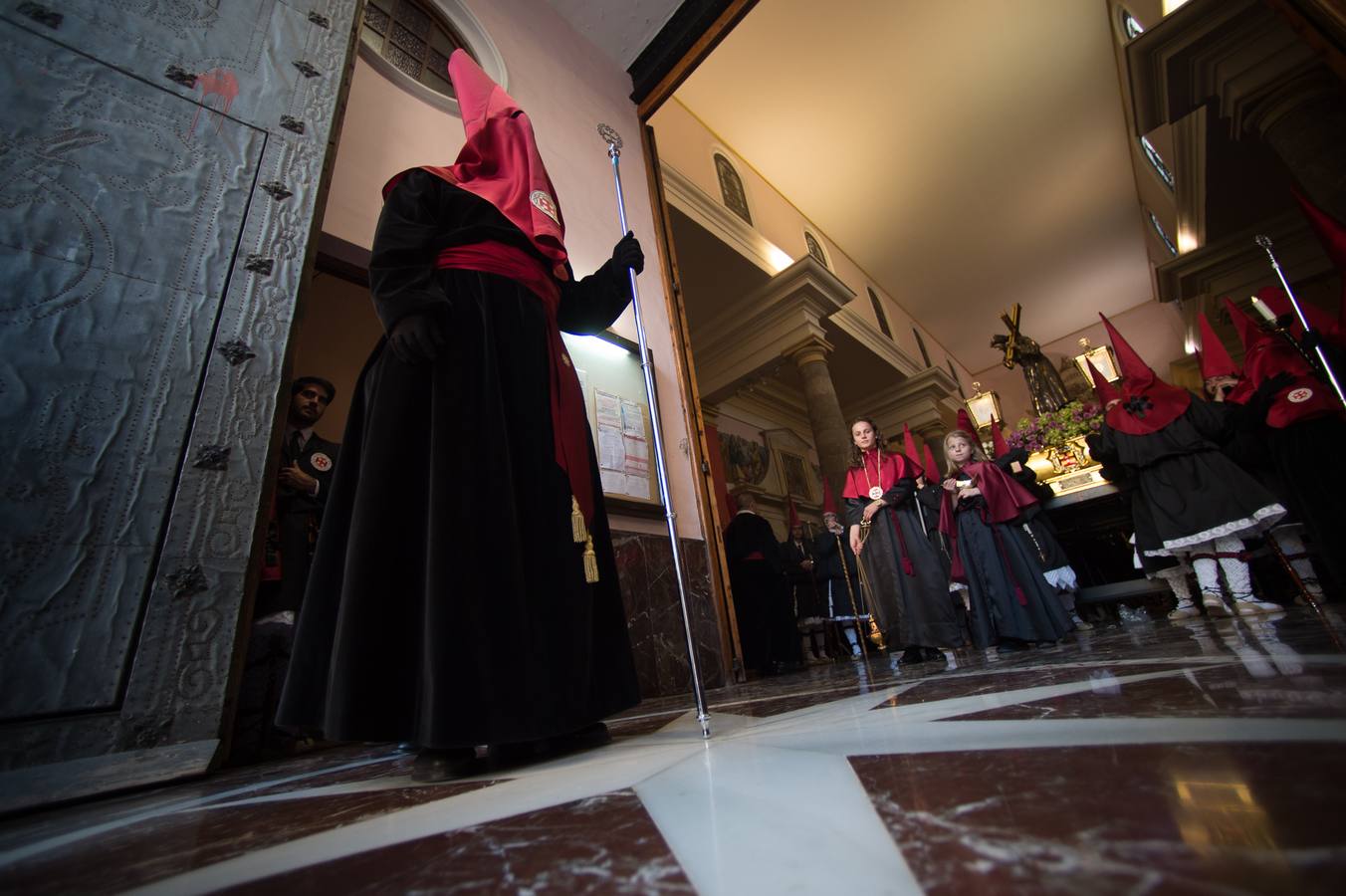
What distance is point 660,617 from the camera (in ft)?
8.79

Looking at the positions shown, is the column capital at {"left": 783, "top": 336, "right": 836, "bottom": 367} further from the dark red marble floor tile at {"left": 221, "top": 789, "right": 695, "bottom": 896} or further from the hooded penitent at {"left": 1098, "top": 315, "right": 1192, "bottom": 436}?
the dark red marble floor tile at {"left": 221, "top": 789, "right": 695, "bottom": 896}

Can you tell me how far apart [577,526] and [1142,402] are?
3.89m

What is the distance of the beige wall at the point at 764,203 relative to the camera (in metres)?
6.95

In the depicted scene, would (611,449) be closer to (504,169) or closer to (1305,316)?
(504,169)

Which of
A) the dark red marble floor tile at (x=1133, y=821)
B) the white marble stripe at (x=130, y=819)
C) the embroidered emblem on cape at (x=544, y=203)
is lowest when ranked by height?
the dark red marble floor tile at (x=1133, y=821)

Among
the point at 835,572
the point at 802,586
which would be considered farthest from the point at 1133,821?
the point at 802,586

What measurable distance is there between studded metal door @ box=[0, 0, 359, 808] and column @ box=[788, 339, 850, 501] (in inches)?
250

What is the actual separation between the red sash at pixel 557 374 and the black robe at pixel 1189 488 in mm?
3583

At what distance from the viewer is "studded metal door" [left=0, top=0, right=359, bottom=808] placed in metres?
1.28

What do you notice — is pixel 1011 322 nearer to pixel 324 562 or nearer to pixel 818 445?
pixel 818 445

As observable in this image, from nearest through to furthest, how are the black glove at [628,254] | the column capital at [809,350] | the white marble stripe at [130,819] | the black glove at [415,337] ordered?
the white marble stripe at [130,819] < the black glove at [415,337] < the black glove at [628,254] < the column capital at [809,350]

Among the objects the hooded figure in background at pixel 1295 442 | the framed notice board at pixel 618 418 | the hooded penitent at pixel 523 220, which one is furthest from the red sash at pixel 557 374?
the hooded figure in background at pixel 1295 442

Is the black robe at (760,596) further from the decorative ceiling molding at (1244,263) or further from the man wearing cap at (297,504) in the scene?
the decorative ceiling molding at (1244,263)

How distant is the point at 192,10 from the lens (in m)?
1.99
